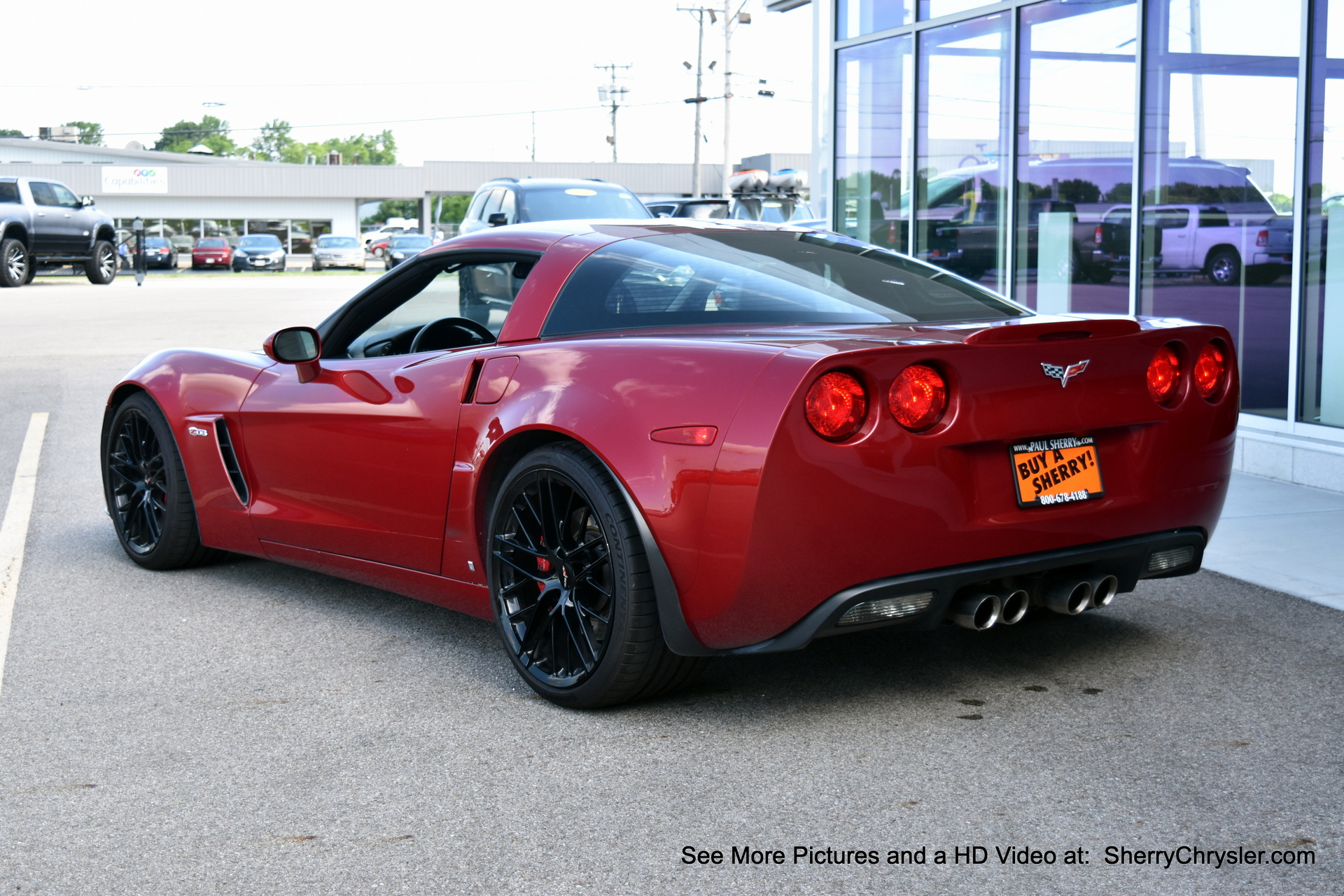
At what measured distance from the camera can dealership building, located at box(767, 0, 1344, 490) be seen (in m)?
7.49

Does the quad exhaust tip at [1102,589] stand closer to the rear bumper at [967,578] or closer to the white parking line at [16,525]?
the rear bumper at [967,578]

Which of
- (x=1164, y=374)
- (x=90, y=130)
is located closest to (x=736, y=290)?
(x=1164, y=374)

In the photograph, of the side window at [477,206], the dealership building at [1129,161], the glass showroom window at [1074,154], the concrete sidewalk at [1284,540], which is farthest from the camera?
the side window at [477,206]

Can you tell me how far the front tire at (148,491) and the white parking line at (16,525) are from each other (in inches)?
17.6

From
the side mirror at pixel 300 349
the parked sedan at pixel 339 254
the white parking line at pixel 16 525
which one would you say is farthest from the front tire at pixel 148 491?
the parked sedan at pixel 339 254

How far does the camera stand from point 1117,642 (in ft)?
14.1

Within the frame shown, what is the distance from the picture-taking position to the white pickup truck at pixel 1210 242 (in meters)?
7.79

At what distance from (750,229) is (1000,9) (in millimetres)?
6826

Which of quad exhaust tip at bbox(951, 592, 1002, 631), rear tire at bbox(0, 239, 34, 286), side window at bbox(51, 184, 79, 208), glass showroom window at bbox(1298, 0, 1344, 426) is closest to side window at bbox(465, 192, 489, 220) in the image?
glass showroom window at bbox(1298, 0, 1344, 426)

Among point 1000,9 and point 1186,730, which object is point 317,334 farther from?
point 1000,9

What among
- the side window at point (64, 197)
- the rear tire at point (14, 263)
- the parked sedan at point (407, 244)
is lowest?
the rear tire at point (14, 263)

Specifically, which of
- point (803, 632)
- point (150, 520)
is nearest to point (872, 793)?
point (803, 632)

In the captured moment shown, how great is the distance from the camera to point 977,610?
11.4ft

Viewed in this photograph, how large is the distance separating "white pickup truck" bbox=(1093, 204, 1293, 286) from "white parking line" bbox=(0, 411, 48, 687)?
21.3 feet
